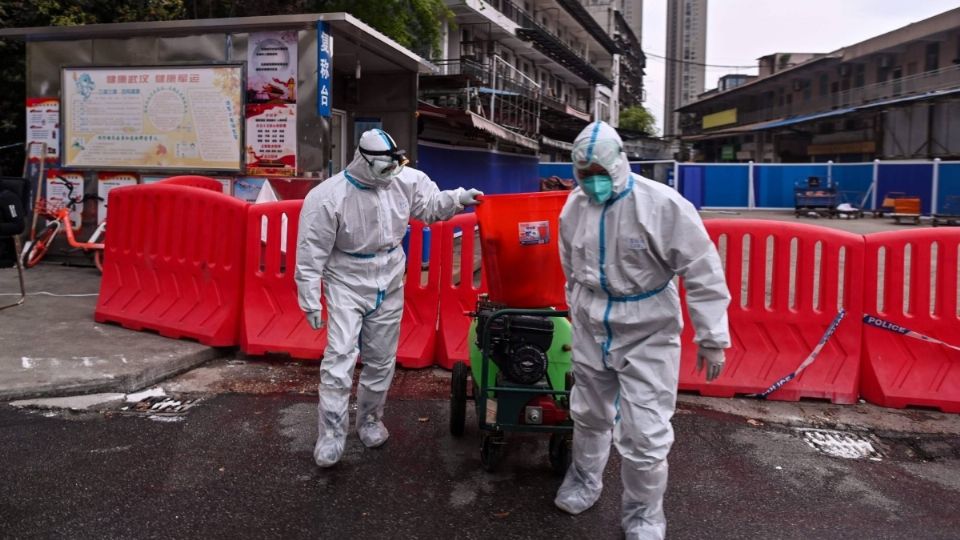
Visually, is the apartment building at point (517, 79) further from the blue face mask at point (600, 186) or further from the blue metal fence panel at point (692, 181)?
the blue face mask at point (600, 186)

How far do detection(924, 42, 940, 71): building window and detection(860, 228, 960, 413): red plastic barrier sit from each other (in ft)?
130

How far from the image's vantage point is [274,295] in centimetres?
645

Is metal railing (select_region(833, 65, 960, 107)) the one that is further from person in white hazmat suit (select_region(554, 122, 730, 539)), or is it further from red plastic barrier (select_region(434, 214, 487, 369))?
person in white hazmat suit (select_region(554, 122, 730, 539))

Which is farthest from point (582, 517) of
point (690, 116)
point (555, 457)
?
point (690, 116)

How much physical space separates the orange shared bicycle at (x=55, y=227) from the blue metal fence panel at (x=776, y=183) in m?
25.2

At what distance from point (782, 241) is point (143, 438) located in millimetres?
4370

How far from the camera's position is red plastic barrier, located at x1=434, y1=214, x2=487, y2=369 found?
241 inches

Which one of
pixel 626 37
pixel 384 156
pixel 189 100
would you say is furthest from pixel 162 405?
pixel 626 37

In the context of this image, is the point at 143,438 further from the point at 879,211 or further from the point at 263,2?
the point at 879,211

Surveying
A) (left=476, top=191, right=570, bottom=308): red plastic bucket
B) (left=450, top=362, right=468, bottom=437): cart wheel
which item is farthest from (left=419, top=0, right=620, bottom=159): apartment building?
(left=476, top=191, right=570, bottom=308): red plastic bucket

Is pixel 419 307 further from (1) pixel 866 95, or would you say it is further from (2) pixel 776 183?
(1) pixel 866 95

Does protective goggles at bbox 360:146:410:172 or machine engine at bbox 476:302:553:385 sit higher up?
protective goggles at bbox 360:146:410:172

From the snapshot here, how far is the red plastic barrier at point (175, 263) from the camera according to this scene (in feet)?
21.3

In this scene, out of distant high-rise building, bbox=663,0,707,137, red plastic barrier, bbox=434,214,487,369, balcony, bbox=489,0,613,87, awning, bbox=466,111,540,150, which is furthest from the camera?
distant high-rise building, bbox=663,0,707,137
